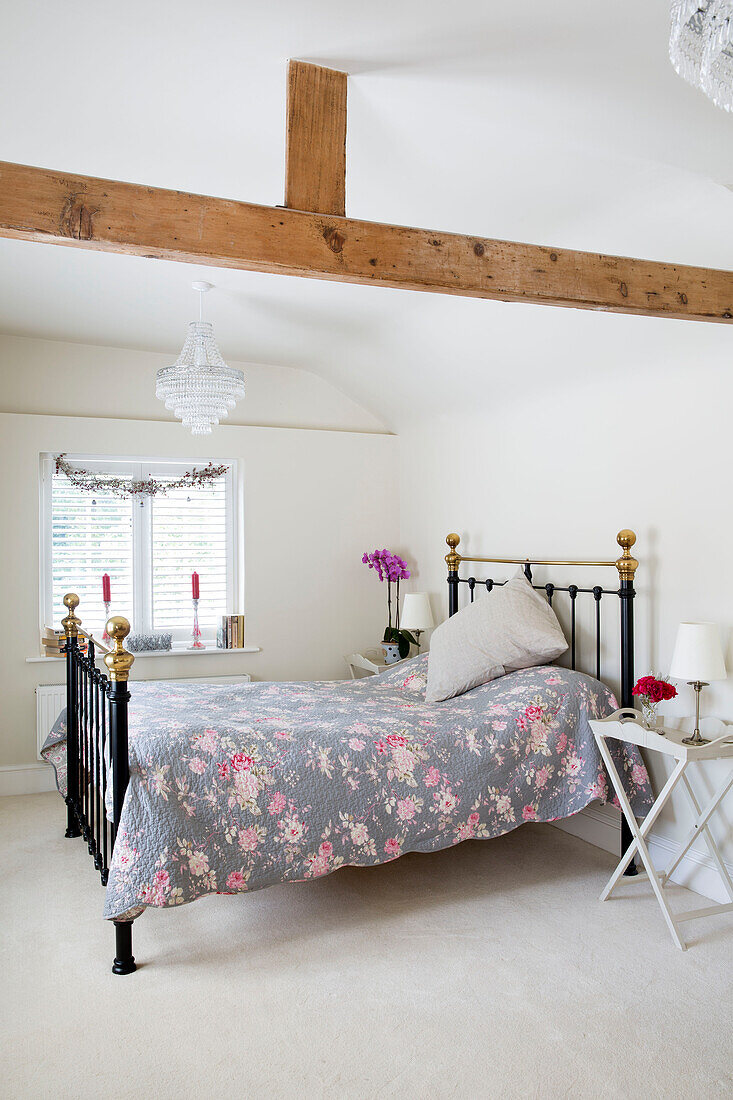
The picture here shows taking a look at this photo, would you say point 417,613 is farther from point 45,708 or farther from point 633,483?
point 45,708

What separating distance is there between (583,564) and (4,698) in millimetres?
3188

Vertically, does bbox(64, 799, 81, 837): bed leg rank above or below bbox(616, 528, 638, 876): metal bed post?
below

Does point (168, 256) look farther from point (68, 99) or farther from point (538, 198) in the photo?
point (538, 198)

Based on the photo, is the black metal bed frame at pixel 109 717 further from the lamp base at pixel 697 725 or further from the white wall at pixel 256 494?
the white wall at pixel 256 494

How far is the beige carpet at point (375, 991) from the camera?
206 cm

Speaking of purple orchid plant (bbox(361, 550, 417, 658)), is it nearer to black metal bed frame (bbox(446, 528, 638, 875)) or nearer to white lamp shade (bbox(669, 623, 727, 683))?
black metal bed frame (bbox(446, 528, 638, 875))

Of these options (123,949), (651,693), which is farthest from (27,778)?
(651,693)

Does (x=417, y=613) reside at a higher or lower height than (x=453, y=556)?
lower

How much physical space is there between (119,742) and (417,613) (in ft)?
8.09

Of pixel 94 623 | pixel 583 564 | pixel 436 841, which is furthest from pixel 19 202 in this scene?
pixel 94 623

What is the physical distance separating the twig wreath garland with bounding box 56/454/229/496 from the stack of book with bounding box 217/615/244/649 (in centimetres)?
84

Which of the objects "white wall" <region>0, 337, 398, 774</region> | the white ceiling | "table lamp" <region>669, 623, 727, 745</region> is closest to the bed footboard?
"white wall" <region>0, 337, 398, 774</region>

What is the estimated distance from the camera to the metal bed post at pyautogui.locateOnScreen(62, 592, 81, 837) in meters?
3.63

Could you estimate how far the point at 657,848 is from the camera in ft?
11.1
